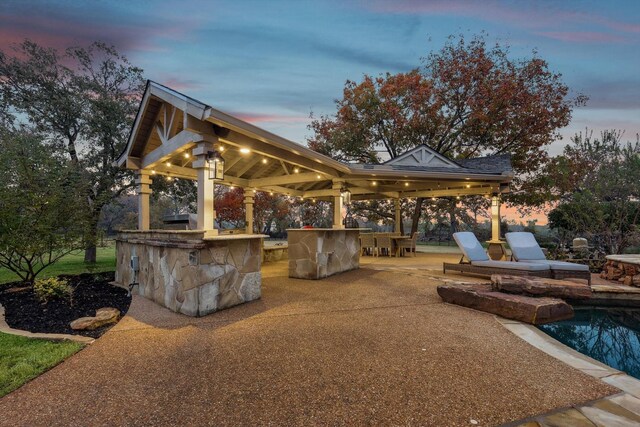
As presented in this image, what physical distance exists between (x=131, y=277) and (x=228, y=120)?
3.96m

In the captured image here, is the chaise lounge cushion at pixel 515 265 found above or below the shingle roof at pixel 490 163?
below

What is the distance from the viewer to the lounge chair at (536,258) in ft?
19.3

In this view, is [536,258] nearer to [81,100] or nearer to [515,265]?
[515,265]

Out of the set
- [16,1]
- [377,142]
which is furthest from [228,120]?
[377,142]

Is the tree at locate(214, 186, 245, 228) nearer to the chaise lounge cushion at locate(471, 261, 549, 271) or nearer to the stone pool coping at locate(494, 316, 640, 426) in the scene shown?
the chaise lounge cushion at locate(471, 261, 549, 271)

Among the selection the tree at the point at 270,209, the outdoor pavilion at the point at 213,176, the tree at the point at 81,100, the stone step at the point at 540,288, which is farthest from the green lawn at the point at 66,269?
the tree at the point at 270,209

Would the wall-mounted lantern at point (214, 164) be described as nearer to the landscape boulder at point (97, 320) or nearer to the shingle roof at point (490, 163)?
the landscape boulder at point (97, 320)

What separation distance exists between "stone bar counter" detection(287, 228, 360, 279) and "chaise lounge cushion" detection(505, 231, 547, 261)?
4.27 meters

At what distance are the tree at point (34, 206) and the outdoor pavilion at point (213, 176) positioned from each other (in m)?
1.12

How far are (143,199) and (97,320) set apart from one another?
3.95 meters

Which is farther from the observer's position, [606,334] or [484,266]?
[484,266]

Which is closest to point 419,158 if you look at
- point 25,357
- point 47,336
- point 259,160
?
point 259,160

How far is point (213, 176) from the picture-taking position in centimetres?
453

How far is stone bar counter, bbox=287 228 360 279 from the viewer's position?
6.86 metres
